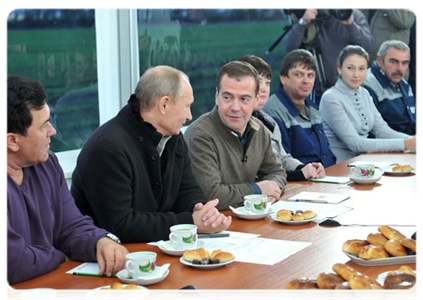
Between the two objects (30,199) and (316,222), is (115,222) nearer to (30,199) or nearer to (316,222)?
(30,199)

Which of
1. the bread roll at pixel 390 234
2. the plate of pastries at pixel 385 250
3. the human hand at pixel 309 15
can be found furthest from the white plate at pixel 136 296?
the human hand at pixel 309 15

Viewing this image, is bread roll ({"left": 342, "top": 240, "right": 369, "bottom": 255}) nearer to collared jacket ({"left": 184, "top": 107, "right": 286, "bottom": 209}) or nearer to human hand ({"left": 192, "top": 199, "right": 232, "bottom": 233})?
human hand ({"left": 192, "top": 199, "right": 232, "bottom": 233})

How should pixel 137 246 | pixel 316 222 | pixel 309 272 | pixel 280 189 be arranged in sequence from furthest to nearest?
pixel 280 189
pixel 316 222
pixel 137 246
pixel 309 272

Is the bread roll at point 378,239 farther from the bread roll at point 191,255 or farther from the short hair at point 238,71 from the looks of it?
the short hair at point 238,71

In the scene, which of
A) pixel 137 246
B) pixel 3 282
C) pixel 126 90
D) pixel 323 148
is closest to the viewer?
pixel 3 282

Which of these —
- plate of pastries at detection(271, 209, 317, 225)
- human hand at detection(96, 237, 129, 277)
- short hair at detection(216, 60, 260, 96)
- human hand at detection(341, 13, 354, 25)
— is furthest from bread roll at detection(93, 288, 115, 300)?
human hand at detection(341, 13, 354, 25)

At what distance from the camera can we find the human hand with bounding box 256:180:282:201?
304 cm

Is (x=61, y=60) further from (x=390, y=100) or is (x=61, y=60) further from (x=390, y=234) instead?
(x=390, y=100)

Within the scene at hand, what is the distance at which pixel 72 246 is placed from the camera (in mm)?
2133

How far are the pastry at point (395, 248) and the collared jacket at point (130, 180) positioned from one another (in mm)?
789

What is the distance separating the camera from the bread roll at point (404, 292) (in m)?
1.42
